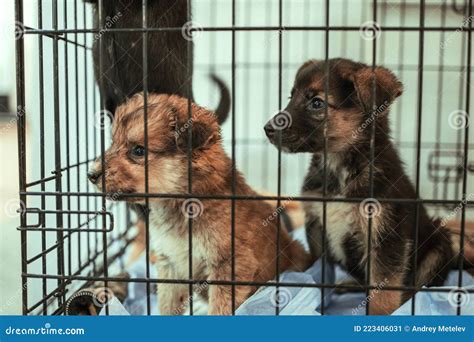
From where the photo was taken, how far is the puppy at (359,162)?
216 centimetres

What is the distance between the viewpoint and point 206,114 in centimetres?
206

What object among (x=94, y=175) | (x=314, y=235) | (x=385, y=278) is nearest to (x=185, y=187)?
(x=94, y=175)

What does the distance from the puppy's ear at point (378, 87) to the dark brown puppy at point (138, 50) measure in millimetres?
698

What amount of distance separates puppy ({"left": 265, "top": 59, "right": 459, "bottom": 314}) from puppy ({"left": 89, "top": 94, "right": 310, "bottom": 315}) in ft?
0.91

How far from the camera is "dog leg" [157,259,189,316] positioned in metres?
2.27

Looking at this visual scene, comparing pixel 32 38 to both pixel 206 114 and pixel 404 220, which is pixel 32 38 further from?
pixel 404 220

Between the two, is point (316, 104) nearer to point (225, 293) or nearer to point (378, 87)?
point (378, 87)

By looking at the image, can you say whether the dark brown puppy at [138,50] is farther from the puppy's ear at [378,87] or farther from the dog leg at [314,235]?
the dog leg at [314,235]

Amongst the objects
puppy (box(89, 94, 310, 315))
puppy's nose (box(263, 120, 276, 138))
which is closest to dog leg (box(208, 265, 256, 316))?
puppy (box(89, 94, 310, 315))

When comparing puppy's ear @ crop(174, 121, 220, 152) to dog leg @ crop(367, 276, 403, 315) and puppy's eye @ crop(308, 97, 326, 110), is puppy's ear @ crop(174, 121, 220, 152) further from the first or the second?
dog leg @ crop(367, 276, 403, 315)

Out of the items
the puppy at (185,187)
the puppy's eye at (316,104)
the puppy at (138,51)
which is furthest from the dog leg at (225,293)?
the puppy at (138,51)

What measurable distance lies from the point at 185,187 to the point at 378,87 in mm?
815

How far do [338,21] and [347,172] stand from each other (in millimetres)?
2878
